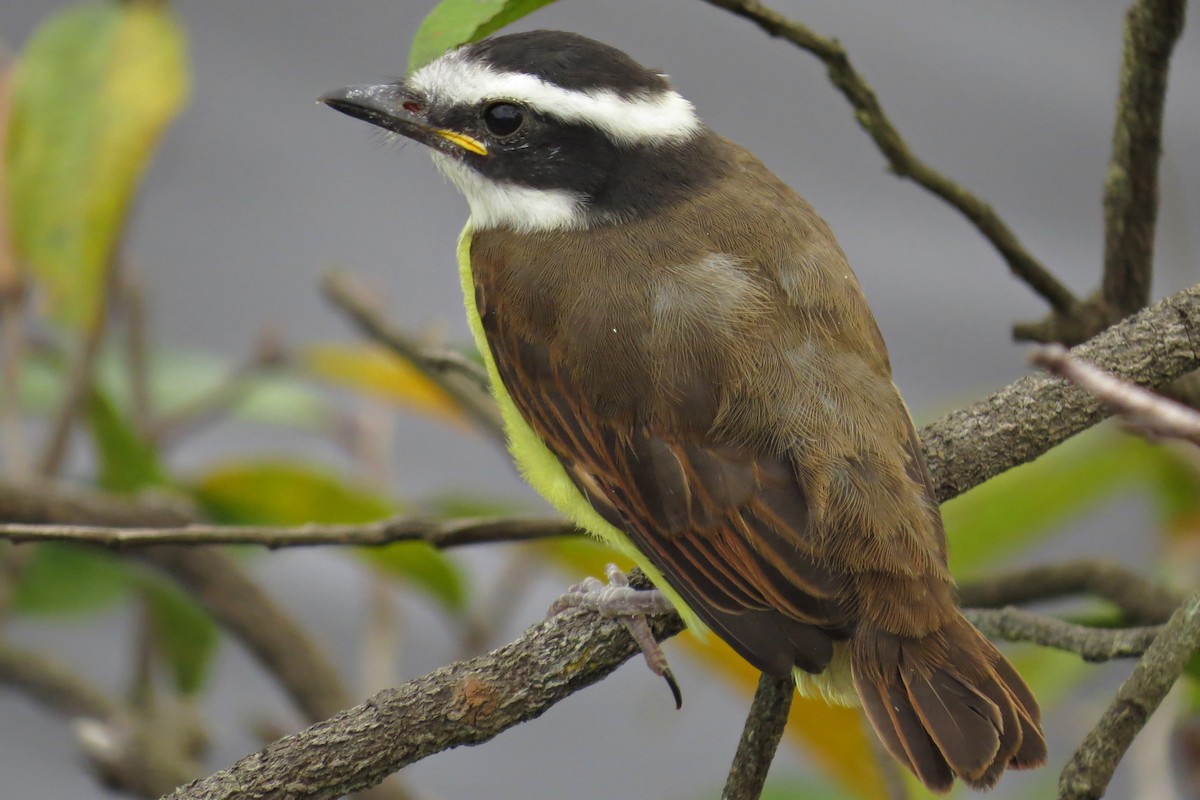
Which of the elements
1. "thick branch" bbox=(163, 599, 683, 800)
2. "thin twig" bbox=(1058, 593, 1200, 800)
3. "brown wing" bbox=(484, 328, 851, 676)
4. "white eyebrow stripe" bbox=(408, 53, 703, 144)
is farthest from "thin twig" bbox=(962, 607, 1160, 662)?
"white eyebrow stripe" bbox=(408, 53, 703, 144)

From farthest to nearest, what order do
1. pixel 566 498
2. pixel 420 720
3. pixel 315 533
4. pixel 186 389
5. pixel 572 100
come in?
1. pixel 186 389
2. pixel 572 100
3. pixel 566 498
4. pixel 315 533
5. pixel 420 720

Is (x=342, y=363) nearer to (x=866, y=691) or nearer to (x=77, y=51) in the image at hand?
(x=77, y=51)

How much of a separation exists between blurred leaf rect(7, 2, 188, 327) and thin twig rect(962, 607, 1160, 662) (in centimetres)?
169

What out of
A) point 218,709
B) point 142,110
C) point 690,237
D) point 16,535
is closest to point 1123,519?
point 218,709

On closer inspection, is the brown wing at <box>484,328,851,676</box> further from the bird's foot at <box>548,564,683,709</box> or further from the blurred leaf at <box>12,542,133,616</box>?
the blurred leaf at <box>12,542,133,616</box>

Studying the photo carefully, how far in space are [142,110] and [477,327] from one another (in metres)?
0.75

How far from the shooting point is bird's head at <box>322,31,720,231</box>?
2.57 metres

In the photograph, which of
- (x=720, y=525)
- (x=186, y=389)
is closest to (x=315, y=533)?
(x=720, y=525)

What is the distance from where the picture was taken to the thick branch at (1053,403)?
2.03 metres

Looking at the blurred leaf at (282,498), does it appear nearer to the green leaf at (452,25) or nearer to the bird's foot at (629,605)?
the bird's foot at (629,605)

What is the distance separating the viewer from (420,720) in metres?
1.82

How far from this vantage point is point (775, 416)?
219cm

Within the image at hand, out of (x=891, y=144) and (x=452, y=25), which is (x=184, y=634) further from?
(x=891, y=144)

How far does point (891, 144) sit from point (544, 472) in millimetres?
813
